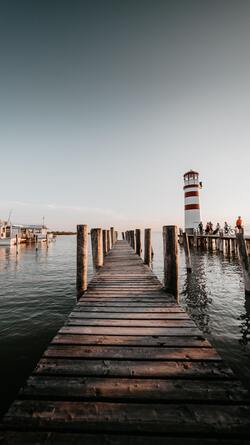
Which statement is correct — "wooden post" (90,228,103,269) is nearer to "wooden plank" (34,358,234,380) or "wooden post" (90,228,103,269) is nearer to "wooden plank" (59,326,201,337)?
"wooden plank" (59,326,201,337)

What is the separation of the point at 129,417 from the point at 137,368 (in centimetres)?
65

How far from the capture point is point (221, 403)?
6.11 feet

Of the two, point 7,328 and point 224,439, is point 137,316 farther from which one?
point 7,328

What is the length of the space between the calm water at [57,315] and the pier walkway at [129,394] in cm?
217

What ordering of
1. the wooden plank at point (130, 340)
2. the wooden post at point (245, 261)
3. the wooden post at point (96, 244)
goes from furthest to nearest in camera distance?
the wooden post at point (245, 261) → the wooden post at point (96, 244) → the wooden plank at point (130, 340)

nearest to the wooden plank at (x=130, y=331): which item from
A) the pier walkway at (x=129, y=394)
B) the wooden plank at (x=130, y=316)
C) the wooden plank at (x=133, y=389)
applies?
the pier walkway at (x=129, y=394)

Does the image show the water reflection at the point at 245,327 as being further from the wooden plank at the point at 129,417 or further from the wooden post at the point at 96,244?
the wooden post at the point at 96,244

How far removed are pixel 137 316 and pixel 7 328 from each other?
489 centimetres

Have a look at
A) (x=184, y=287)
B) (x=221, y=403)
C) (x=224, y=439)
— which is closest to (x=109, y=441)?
(x=224, y=439)

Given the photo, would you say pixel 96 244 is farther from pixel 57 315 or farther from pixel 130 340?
pixel 130 340

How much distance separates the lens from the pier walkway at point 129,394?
1608 mm

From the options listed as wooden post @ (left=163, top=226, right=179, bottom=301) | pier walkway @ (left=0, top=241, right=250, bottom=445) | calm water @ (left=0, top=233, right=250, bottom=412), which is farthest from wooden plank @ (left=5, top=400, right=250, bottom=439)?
wooden post @ (left=163, top=226, right=179, bottom=301)

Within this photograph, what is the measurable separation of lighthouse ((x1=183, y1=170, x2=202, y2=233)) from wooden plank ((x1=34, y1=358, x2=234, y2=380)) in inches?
1125

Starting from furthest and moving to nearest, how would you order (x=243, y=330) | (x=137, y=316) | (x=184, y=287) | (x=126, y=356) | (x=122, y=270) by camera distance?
(x=184, y=287), (x=122, y=270), (x=243, y=330), (x=137, y=316), (x=126, y=356)
